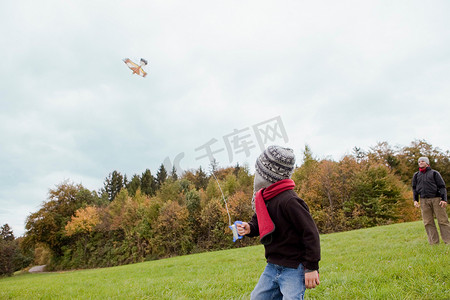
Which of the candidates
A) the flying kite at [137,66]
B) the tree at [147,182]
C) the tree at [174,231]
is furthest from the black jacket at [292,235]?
the tree at [147,182]

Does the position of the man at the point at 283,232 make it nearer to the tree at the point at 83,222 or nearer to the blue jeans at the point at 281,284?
the blue jeans at the point at 281,284

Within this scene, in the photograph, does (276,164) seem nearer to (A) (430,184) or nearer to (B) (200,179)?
(A) (430,184)

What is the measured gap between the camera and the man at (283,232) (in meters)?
2.10

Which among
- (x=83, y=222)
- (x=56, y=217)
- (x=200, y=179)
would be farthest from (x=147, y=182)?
(x=83, y=222)

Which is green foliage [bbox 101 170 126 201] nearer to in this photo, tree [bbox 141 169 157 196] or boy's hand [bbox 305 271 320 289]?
tree [bbox 141 169 157 196]

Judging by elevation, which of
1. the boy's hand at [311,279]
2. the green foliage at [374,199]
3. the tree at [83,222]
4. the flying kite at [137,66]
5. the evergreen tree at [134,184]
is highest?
the evergreen tree at [134,184]

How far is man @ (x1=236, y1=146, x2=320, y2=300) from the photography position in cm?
210

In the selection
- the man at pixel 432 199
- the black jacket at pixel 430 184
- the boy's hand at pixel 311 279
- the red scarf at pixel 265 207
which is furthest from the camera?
the black jacket at pixel 430 184

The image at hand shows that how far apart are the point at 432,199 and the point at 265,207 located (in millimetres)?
6520

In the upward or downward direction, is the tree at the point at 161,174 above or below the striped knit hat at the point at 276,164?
above

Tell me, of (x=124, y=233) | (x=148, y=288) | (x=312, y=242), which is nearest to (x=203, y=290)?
(x=148, y=288)

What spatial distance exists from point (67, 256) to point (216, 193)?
21.4 metres

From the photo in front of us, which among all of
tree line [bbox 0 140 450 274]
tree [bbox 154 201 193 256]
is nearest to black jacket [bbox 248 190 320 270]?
tree line [bbox 0 140 450 274]

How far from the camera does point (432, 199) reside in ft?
21.6
